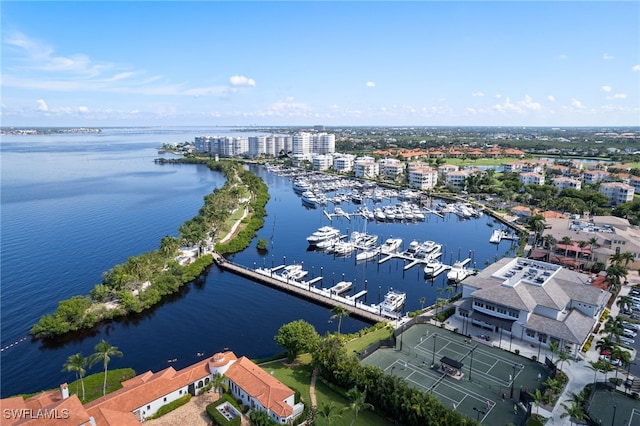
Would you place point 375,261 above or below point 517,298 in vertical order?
below

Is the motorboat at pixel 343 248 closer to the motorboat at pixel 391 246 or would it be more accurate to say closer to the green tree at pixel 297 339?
the motorboat at pixel 391 246

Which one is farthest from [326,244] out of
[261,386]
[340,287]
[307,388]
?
[261,386]

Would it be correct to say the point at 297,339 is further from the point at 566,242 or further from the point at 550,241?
the point at 566,242

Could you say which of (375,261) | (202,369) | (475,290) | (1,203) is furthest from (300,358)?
(1,203)

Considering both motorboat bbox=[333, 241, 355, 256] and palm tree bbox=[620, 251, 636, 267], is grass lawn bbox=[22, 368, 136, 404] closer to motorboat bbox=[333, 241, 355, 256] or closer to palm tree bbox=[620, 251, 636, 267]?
motorboat bbox=[333, 241, 355, 256]

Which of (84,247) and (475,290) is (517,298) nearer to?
(475,290)

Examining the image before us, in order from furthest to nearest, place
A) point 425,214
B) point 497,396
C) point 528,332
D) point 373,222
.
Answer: point 425,214, point 373,222, point 528,332, point 497,396

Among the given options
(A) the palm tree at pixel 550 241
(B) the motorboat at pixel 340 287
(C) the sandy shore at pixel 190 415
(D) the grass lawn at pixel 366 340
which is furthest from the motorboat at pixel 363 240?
(C) the sandy shore at pixel 190 415
